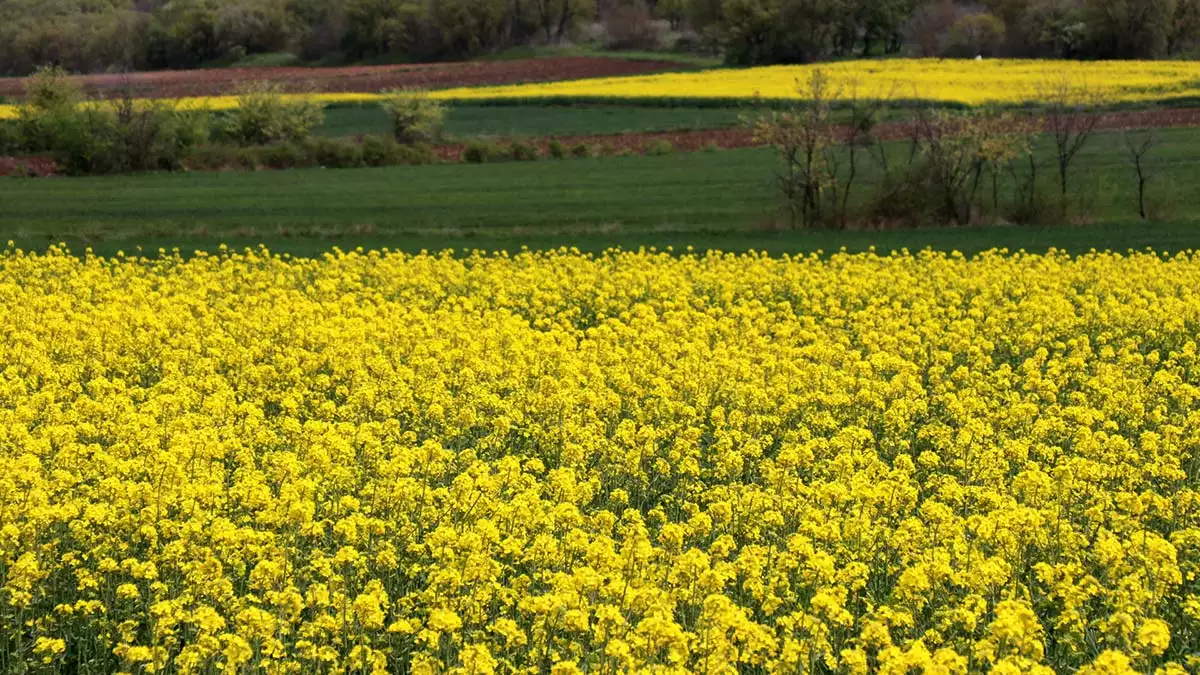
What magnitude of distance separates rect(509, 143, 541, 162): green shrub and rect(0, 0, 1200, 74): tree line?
50740 millimetres

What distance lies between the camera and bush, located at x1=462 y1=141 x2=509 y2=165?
61156mm

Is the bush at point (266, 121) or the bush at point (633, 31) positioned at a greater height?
the bush at point (633, 31)

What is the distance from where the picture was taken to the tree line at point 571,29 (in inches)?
3900

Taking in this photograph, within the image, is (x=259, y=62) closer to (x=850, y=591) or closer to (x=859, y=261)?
(x=859, y=261)

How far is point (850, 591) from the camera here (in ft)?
35.3

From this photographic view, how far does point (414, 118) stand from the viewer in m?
67.4

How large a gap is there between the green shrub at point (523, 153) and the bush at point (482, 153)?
Answer: 1.18ft

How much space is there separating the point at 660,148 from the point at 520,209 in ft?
55.2

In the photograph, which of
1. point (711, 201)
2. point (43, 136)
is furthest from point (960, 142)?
→ point (43, 136)

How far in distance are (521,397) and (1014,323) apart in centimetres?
1020

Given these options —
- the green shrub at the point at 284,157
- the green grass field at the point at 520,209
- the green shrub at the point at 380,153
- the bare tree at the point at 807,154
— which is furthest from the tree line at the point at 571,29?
the bare tree at the point at 807,154

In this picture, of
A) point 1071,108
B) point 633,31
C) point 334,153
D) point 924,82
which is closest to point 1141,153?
point 1071,108

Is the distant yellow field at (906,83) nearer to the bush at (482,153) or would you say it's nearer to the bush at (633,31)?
the bush at (482,153)

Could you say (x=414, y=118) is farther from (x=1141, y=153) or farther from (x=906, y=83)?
(x=1141, y=153)
